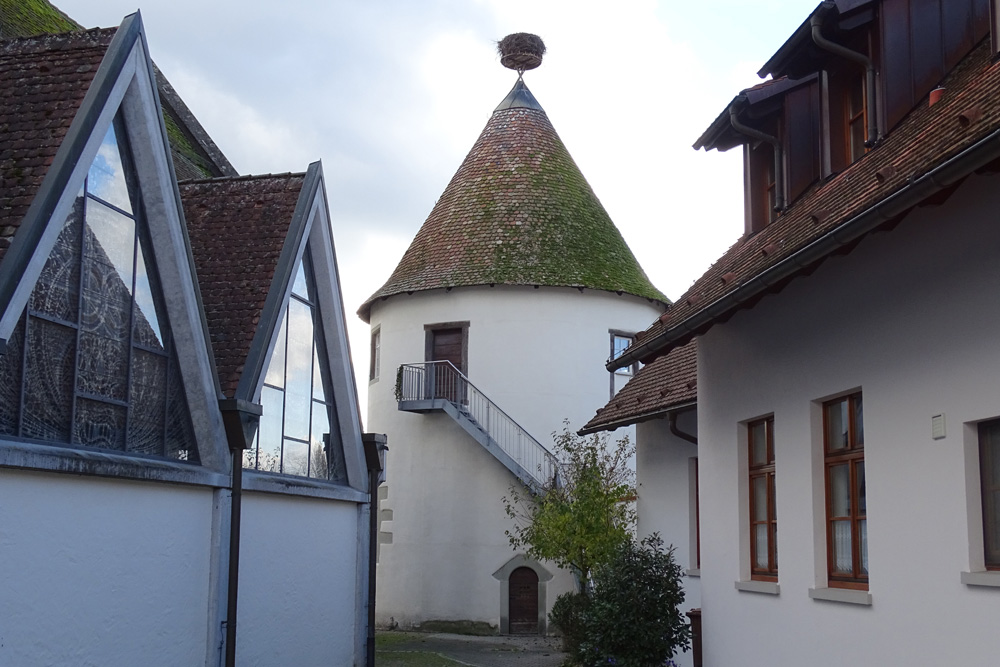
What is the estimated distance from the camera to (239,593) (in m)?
13.2

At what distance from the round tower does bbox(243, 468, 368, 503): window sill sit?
10782 mm

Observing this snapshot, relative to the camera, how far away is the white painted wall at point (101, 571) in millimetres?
9344

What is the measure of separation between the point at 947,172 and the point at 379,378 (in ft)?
81.3

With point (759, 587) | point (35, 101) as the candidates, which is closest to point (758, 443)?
point (759, 587)

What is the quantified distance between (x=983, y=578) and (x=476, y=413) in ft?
71.2

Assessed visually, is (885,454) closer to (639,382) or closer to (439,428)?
(639,382)

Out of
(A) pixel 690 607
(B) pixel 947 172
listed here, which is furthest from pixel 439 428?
(B) pixel 947 172

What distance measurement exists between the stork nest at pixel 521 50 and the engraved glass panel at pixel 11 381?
2530 cm

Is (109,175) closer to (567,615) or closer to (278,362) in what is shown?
(278,362)

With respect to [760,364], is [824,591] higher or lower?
lower

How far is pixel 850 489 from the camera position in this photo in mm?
9531

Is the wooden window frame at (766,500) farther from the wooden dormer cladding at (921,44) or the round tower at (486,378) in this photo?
the round tower at (486,378)

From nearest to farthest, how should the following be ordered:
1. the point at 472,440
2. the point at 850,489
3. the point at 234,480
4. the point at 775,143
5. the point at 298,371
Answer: the point at 850,489 → the point at 775,143 → the point at 234,480 → the point at 298,371 → the point at 472,440

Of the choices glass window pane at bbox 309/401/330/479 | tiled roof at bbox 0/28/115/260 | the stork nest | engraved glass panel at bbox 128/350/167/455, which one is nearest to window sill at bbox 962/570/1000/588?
tiled roof at bbox 0/28/115/260
